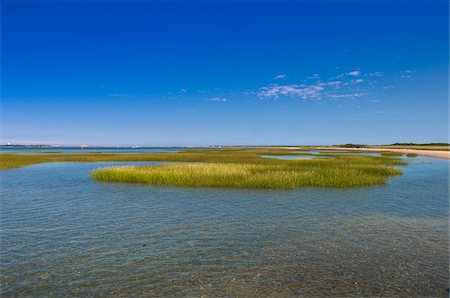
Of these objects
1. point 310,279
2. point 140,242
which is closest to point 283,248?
point 310,279

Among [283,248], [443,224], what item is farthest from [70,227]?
[443,224]

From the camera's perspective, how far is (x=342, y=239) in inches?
509

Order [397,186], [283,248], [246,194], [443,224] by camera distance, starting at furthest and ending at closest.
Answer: [397,186] < [246,194] < [443,224] < [283,248]

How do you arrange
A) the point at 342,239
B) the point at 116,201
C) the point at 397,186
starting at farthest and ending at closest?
the point at 397,186
the point at 116,201
the point at 342,239

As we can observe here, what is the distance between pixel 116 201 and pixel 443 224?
19240 mm

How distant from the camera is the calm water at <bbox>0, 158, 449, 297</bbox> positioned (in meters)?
8.75

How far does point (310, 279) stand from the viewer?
9.12m

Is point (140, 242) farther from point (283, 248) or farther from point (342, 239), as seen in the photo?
point (342, 239)

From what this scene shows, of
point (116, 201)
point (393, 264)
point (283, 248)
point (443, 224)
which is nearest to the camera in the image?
point (393, 264)

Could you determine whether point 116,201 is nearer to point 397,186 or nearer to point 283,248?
point 283,248

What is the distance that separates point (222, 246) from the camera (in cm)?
1196

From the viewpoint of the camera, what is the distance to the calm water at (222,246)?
8750 mm

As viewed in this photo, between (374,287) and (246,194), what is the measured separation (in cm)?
1508

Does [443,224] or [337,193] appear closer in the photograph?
[443,224]
